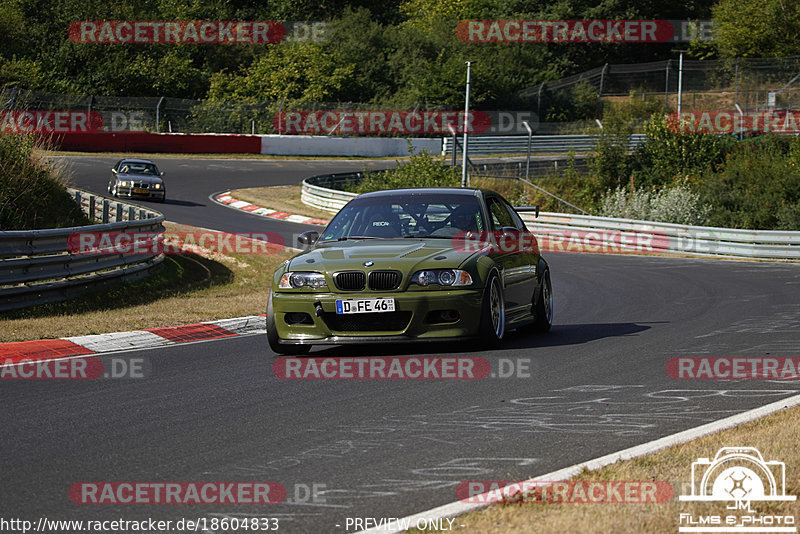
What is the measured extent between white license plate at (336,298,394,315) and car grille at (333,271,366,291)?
135 millimetres

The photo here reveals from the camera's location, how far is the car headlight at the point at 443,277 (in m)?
8.90

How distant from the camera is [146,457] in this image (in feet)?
18.0

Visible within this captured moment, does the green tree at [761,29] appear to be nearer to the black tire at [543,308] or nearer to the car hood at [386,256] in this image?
the black tire at [543,308]

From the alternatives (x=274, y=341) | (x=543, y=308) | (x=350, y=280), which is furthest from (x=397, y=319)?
(x=543, y=308)

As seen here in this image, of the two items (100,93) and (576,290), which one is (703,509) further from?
(100,93)

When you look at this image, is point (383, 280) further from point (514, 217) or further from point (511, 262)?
point (514, 217)

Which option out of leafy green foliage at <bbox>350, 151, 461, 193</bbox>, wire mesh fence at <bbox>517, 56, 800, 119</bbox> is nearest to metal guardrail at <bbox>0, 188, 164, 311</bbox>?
leafy green foliage at <bbox>350, 151, 461, 193</bbox>

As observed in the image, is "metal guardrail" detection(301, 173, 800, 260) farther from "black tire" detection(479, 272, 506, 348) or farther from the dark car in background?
"black tire" detection(479, 272, 506, 348)

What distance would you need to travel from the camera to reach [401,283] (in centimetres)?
884

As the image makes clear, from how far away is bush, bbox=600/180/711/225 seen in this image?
36750 mm

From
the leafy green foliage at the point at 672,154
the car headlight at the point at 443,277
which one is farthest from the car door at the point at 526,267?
the leafy green foliage at the point at 672,154

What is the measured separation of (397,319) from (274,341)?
1225 millimetres

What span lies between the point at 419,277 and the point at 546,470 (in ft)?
12.7

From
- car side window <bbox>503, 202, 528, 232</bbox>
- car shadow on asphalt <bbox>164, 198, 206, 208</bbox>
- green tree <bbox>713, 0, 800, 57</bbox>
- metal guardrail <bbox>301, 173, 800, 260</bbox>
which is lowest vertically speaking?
metal guardrail <bbox>301, 173, 800, 260</bbox>
